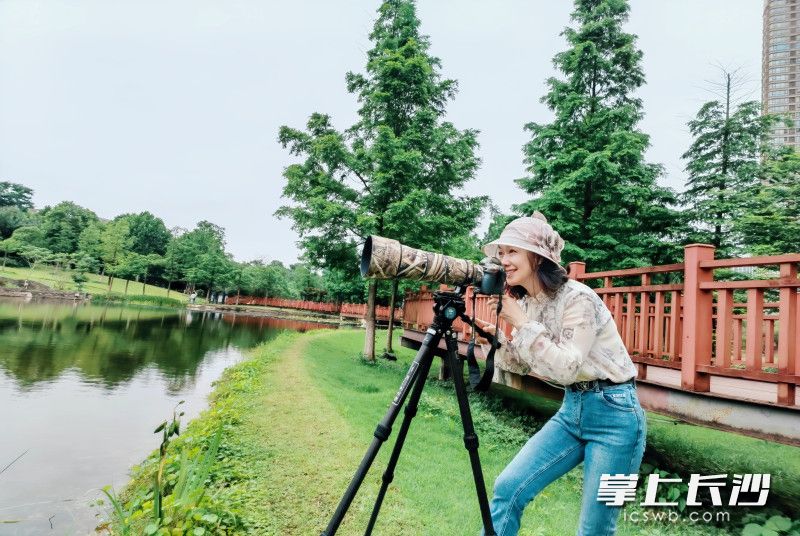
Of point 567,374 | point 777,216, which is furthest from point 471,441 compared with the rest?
point 777,216

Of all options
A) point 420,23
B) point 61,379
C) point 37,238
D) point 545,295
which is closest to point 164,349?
point 61,379

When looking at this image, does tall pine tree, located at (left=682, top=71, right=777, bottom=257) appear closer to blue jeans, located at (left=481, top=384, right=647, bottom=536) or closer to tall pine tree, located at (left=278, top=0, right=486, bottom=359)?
tall pine tree, located at (left=278, top=0, right=486, bottom=359)

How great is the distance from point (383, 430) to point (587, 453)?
82 centimetres

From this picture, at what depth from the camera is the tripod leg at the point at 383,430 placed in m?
1.81

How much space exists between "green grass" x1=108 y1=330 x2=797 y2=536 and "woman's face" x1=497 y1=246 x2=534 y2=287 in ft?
7.40

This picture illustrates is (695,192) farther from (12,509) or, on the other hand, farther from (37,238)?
(37,238)

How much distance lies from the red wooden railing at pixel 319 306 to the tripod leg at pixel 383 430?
30913 millimetres

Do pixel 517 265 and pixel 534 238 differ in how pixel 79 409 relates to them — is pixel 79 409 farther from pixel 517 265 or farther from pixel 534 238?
pixel 534 238

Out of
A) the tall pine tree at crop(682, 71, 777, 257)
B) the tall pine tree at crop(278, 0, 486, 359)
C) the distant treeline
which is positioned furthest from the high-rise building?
the distant treeline

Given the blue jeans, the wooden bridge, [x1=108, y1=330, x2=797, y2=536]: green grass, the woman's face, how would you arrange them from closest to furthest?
the blue jeans
the woman's face
the wooden bridge
[x1=108, y1=330, x2=797, y2=536]: green grass

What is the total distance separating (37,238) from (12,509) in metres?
63.8

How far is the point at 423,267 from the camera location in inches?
73.7

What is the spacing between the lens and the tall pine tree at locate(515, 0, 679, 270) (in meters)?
10.6

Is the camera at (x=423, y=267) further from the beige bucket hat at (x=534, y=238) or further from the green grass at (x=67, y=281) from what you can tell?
the green grass at (x=67, y=281)
